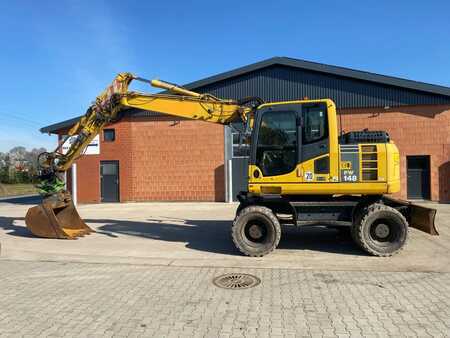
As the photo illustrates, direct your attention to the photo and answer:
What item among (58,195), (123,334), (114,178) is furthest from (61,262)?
(114,178)

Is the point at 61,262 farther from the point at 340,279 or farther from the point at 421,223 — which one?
the point at 421,223

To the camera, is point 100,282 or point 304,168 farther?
point 304,168

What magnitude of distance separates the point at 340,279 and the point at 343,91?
14397mm

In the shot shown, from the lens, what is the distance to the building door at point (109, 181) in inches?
834

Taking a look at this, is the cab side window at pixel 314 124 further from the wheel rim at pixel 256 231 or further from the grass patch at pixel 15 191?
the grass patch at pixel 15 191

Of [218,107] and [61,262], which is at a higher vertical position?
[218,107]

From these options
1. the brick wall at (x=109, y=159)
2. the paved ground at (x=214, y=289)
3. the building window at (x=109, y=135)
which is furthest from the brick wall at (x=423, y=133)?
the building window at (x=109, y=135)

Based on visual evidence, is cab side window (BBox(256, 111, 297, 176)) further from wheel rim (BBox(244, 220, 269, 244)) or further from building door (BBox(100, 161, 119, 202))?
building door (BBox(100, 161, 119, 202))

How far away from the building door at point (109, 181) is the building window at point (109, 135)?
4.07 feet

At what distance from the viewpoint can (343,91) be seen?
19031 mm

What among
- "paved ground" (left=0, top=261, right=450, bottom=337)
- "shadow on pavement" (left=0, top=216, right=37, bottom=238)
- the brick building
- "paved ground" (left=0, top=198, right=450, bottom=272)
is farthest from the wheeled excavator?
the brick building

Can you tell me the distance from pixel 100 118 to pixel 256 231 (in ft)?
17.8

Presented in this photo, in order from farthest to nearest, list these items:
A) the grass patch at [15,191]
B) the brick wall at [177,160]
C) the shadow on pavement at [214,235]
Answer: the grass patch at [15,191] < the brick wall at [177,160] < the shadow on pavement at [214,235]

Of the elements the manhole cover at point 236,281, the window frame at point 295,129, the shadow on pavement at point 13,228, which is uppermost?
the window frame at point 295,129
